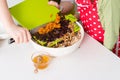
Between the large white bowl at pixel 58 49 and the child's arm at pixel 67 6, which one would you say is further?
the child's arm at pixel 67 6

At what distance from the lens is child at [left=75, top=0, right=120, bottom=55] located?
103cm

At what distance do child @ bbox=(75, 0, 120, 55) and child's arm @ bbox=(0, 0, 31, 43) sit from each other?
1.15 feet

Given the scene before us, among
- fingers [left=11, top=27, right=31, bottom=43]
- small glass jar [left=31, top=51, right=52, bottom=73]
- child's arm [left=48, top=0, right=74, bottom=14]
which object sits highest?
fingers [left=11, top=27, right=31, bottom=43]

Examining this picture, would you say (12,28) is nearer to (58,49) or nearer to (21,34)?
(21,34)

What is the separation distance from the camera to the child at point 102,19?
1.03m

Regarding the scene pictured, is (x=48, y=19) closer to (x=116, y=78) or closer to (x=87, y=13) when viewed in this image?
(x=87, y=13)

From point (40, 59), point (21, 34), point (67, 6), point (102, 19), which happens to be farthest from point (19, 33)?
point (67, 6)

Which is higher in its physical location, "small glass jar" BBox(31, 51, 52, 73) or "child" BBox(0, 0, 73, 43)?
"child" BBox(0, 0, 73, 43)

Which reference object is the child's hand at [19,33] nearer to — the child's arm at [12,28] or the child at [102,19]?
the child's arm at [12,28]

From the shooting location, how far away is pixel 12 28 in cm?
101

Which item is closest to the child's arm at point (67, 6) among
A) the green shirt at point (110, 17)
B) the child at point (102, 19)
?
the child at point (102, 19)

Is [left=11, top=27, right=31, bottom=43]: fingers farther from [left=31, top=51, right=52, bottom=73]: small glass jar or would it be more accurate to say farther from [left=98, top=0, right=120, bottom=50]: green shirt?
[left=98, top=0, right=120, bottom=50]: green shirt

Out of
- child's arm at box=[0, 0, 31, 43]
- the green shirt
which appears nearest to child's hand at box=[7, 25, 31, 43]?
child's arm at box=[0, 0, 31, 43]

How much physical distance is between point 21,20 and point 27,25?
0.04 meters
